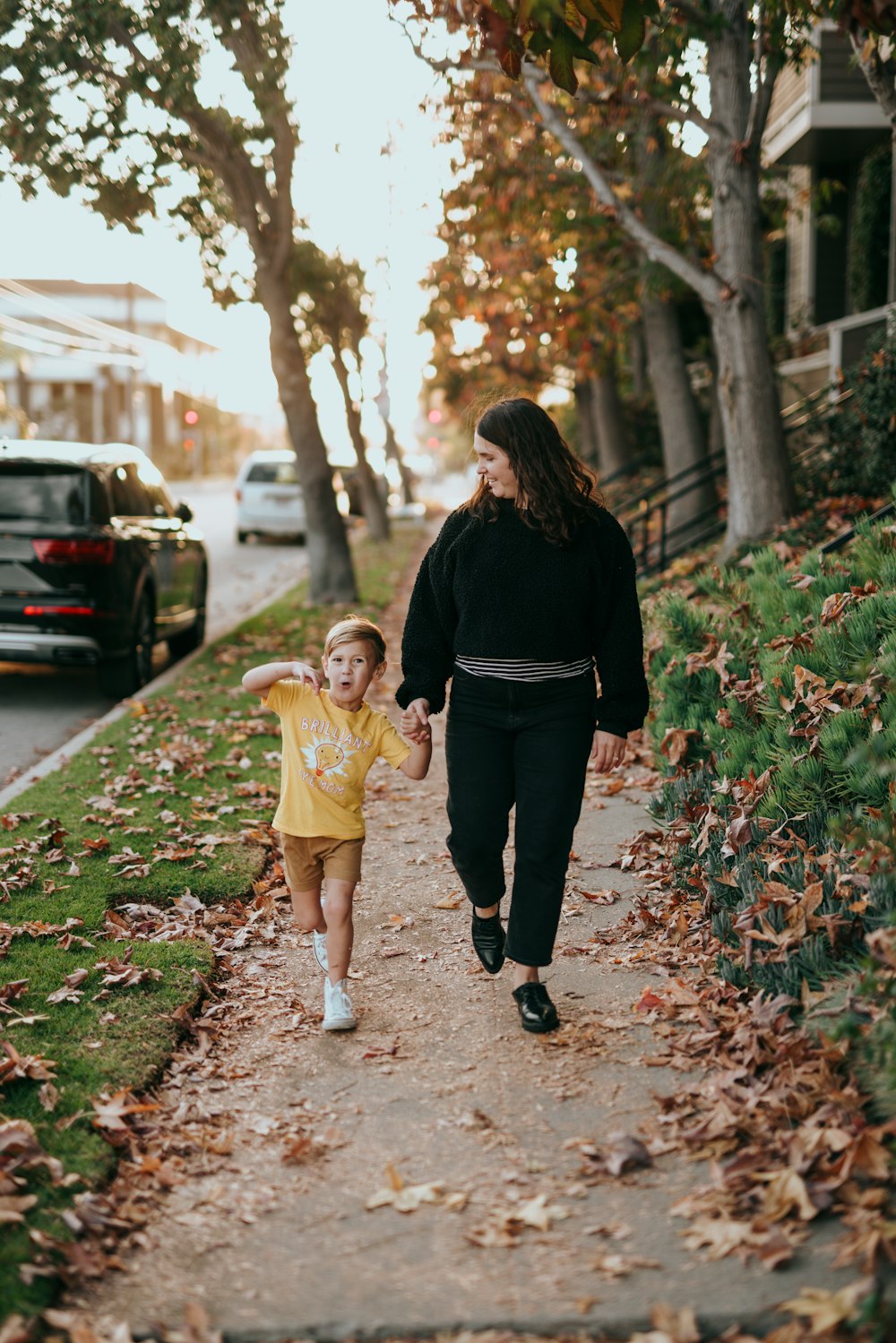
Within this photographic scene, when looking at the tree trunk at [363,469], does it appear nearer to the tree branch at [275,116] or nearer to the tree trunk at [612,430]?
the tree trunk at [612,430]

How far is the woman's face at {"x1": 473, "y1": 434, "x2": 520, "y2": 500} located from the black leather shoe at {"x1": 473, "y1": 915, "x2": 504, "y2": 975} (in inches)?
58.8

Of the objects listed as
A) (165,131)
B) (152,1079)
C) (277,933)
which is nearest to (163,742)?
(277,933)

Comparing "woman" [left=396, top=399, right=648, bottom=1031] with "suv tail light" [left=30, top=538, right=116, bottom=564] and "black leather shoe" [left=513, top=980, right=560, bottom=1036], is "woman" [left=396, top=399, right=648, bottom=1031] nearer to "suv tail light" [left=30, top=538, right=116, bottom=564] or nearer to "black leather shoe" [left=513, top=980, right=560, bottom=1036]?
"black leather shoe" [left=513, top=980, right=560, bottom=1036]

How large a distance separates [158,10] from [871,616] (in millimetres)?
9581

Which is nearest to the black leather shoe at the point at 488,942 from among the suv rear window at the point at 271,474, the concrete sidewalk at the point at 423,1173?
the concrete sidewalk at the point at 423,1173

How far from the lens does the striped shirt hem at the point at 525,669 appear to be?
4.30 metres

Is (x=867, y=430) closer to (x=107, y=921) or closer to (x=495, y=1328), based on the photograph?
(x=107, y=921)

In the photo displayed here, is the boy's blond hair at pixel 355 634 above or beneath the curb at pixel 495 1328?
above

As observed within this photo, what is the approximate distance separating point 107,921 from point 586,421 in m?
28.0

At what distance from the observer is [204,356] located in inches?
4311

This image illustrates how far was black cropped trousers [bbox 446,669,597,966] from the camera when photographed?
14.2ft

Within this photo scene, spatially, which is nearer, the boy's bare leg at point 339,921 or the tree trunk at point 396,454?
the boy's bare leg at point 339,921

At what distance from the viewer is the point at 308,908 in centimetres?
468

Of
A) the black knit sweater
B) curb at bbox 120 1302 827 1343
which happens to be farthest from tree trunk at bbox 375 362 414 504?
curb at bbox 120 1302 827 1343
